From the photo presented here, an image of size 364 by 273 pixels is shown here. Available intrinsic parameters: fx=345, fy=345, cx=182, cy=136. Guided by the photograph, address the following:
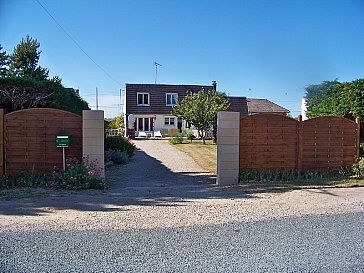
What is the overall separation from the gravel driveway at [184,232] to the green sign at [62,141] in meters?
1.57

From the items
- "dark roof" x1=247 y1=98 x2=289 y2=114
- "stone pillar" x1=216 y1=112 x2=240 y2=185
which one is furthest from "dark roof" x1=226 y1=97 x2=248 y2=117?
"stone pillar" x1=216 y1=112 x2=240 y2=185

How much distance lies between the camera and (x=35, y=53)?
123 feet

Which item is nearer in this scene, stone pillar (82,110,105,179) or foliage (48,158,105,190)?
foliage (48,158,105,190)

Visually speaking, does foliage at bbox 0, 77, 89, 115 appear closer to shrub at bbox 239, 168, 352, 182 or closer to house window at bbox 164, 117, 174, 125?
shrub at bbox 239, 168, 352, 182

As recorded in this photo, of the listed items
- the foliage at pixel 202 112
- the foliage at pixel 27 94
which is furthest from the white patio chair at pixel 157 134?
the foliage at pixel 27 94

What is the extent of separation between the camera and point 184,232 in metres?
5.36

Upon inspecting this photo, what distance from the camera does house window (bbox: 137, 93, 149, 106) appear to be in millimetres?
39469

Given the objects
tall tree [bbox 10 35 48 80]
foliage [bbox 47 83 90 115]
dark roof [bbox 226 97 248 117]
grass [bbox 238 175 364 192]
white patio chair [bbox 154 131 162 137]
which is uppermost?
tall tree [bbox 10 35 48 80]

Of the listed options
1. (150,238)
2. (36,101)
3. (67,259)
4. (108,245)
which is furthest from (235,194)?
(36,101)

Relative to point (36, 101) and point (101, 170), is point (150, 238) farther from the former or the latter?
point (36, 101)

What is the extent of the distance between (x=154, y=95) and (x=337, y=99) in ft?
91.7

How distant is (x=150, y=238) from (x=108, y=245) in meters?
0.64

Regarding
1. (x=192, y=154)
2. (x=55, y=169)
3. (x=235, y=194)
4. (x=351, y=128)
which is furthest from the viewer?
(x=192, y=154)

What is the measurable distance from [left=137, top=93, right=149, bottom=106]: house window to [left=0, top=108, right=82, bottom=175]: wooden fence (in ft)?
98.5
